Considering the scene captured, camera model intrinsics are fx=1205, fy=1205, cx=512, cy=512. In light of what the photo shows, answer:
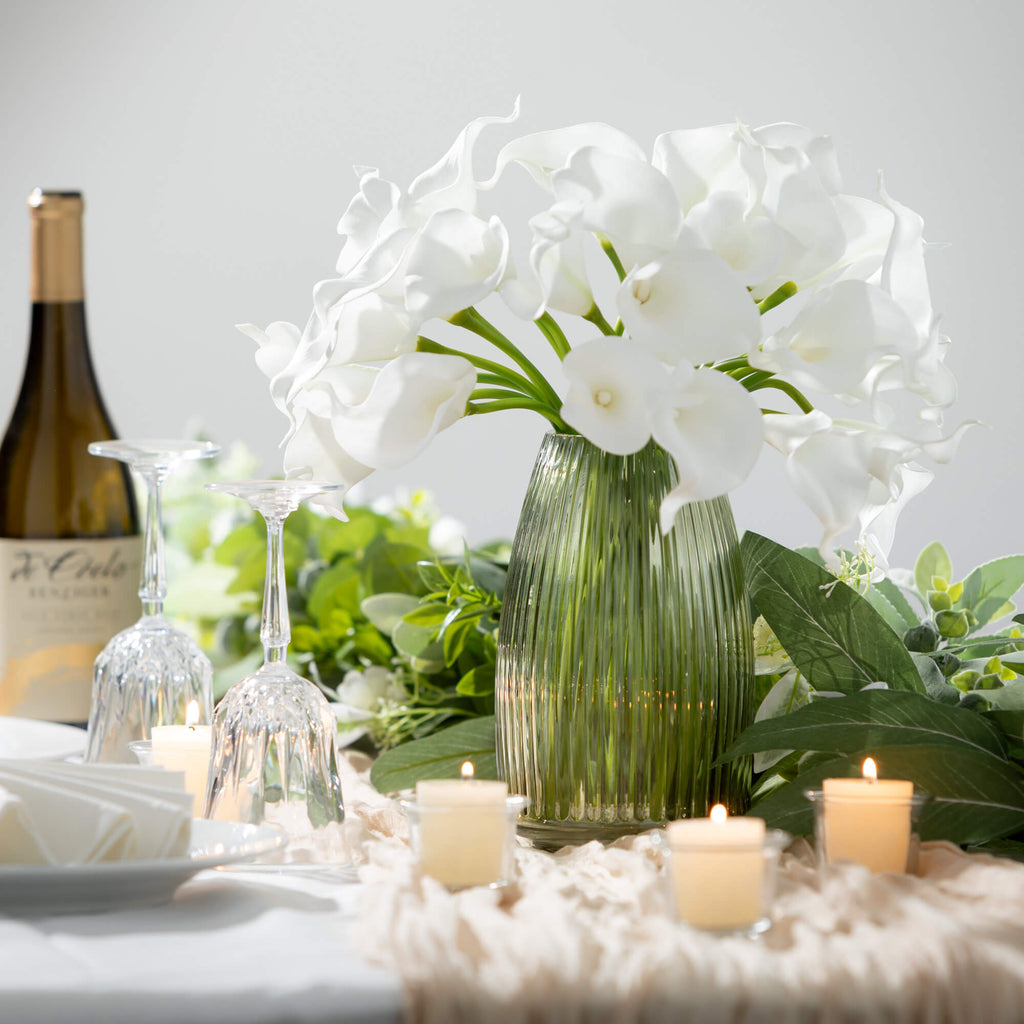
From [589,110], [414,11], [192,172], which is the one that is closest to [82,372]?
[589,110]

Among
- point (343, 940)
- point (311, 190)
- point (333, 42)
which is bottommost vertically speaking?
point (343, 940)

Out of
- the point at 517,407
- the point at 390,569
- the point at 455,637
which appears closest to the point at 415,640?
the point at 455,637

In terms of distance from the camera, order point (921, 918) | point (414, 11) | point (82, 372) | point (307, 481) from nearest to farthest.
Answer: point (921, 918), point (307, 481), point (82, 372), point (414, 11)

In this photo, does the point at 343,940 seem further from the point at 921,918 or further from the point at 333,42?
the point at 333,42

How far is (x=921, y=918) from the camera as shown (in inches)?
16.2

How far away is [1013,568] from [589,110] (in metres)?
1.02

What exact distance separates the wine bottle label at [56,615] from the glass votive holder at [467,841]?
40 centimetres

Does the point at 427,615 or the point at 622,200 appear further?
the point at 427,615

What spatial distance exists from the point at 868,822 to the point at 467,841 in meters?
0.16

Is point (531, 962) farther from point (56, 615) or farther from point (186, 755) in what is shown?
point (56, 615)

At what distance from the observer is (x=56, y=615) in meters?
0.77

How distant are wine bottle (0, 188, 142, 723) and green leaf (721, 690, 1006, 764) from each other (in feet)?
1.51

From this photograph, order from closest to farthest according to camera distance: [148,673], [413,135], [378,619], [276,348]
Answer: [276,348]
[148,673]
[378,619]
[413,135]

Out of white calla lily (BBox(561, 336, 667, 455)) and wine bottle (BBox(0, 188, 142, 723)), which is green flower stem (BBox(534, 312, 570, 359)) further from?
wine bottle (BBox(0, 188, 142, 723))
